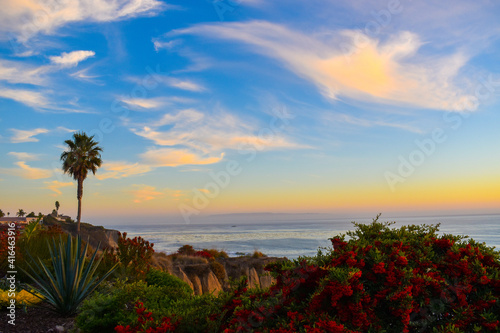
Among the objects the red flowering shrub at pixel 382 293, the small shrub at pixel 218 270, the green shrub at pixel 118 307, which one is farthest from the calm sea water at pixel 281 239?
the small shrub at pixel 218 270

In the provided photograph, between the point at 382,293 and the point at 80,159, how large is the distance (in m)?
34.3

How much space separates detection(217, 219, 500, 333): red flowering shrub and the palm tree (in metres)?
33.3

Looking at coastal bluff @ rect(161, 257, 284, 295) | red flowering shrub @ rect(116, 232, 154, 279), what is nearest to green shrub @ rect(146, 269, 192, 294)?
red flowering shrub @ rect(116, 232, 154, 279)

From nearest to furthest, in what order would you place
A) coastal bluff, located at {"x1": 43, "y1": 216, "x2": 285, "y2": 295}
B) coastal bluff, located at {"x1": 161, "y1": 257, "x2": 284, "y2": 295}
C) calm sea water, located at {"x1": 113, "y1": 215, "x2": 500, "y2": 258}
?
coastal bluff, located at {"x1": 161, "y1": 257, "x2": 284, "y2": 295}, coastal bluff, located at {"x1": 43, "y1": 216, "x2": 285, "y2": 295}, calm sea water, located at {"x1": 113, "y1": 215, "x2": 500, "y2": 258}

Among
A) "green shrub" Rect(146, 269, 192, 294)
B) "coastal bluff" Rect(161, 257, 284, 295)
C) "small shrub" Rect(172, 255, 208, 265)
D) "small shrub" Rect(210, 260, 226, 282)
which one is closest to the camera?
"green shrub" Rect(146, 269, 192, 294)

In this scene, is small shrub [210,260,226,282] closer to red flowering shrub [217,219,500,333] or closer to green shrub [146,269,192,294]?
green shrub [146,269,192,294]

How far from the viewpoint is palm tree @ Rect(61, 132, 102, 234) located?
33.1 meters

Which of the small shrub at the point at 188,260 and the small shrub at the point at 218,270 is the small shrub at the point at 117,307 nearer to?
the small shrub at the point at 218,270

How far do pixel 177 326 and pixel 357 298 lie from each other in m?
1.88

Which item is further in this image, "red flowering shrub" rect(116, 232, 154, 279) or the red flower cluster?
"red flowering shrub" rect(116, 232, 154, 279)

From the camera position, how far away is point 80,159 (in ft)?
108

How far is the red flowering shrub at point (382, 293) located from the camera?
2.95 m

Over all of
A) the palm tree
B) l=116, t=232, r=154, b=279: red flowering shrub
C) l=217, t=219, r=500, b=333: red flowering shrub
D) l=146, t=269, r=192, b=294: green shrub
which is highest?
the palm tree

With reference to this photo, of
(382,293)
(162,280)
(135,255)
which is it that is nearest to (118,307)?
(382,293)
